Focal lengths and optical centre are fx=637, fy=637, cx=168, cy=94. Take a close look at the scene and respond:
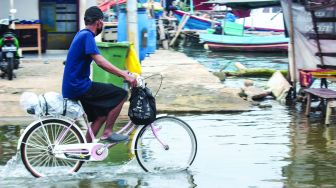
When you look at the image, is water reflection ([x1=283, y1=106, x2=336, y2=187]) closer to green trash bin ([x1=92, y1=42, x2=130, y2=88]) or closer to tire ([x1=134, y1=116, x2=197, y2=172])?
tire ([x1=134, y1=116, x2=197, y2=172])

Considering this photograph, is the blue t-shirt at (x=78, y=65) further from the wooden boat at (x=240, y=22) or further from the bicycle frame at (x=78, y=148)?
the wooden boat at (x=240, y=22)

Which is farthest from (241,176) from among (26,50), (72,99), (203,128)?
(26,50)

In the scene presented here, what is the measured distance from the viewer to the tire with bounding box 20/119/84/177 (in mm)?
6539

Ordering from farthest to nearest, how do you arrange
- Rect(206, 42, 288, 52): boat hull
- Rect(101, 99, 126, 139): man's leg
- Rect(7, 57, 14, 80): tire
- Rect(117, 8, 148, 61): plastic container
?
Rect(206, 42, 288, 52): boat hull < Rect(7, 57, 14, 80): tire < Rect(117, 8, 148, 61): plastic container < Rect(101, 99, 126, 139): man's leg

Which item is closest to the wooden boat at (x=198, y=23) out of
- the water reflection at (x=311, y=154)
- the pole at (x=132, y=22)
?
the pole at (x=132, y=22)

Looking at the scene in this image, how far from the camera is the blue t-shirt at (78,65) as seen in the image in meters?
6.57

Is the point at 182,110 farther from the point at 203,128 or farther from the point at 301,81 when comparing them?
the point at 301,81

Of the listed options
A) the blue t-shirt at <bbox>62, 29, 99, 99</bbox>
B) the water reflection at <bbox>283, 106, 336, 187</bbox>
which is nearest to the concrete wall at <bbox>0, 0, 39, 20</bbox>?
the water reflection at <bbox>283, 106, 336, 187</bbox>

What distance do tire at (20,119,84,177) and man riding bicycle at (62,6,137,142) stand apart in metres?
0.26

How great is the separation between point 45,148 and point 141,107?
3.58 ft

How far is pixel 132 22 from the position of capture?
11.2 metres

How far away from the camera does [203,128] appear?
31.1 ft

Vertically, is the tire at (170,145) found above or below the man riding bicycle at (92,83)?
below

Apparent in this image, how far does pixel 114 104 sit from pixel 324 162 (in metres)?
2.53
